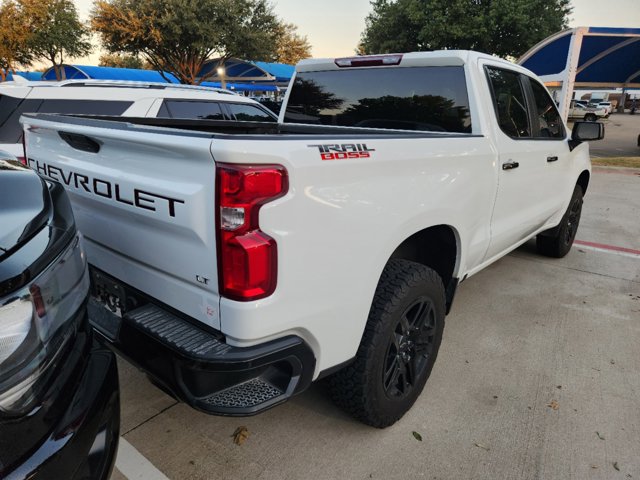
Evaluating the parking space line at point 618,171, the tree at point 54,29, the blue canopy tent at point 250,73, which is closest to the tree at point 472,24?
the blue canopy tent at point 250,73

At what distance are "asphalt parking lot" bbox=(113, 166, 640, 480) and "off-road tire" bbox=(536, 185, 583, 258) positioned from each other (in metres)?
1.30

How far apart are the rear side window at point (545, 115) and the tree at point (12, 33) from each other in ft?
96.0

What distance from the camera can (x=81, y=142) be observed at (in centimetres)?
200

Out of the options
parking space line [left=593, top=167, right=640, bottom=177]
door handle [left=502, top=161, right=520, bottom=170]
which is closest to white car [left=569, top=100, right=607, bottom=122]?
parking space line [left=593, top=167, right=640, bottom=177]

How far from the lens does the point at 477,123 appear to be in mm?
2760

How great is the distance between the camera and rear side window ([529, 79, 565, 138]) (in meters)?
3.62

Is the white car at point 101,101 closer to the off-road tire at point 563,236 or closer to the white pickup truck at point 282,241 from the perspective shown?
the white pickup truck at point 282,241

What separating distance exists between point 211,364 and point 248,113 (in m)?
5.59

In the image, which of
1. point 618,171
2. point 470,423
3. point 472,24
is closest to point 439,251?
point 470,423

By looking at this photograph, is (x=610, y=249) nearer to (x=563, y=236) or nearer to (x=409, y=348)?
(x=563, y=236)

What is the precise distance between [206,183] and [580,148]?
14.3ft

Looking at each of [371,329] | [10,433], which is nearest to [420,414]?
[371,329]

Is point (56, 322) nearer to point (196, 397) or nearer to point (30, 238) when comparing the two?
point (30, 238)

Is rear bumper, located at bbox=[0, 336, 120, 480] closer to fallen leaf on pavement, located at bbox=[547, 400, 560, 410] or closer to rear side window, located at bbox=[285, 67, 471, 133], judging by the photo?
fallen leaf on pavement, located at bbox=[547, 400, 560, 410]
